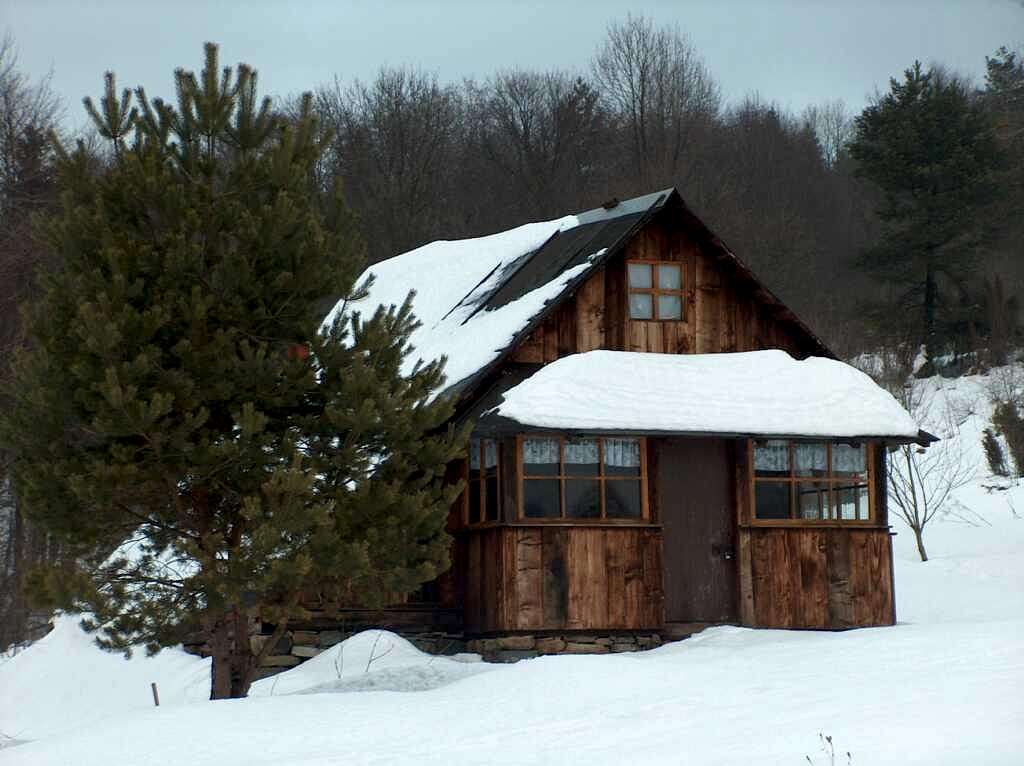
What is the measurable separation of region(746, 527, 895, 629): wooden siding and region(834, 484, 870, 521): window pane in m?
0.26

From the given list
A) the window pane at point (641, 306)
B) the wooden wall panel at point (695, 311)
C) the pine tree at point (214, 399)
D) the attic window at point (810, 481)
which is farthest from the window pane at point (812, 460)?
the pine tree at point (214, 399)

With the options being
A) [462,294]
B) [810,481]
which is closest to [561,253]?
[462,294]

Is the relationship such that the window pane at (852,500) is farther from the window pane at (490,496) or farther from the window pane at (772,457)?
the window pane at (490,496)

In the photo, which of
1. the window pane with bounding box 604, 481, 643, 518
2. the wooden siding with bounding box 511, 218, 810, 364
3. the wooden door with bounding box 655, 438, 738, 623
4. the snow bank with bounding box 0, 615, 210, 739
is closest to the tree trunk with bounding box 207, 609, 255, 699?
the snow bank with bounding box 0, 615, 210, 739

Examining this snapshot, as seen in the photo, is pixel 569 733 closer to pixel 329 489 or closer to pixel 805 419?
pixel 329 489

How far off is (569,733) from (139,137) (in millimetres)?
6114

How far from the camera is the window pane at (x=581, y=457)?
1557cm

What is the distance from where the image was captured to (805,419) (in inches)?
633

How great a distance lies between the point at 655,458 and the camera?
16.0 metres

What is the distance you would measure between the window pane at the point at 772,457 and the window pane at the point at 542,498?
8.20ft

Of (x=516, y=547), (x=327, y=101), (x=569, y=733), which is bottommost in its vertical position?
(x=569, y=733)

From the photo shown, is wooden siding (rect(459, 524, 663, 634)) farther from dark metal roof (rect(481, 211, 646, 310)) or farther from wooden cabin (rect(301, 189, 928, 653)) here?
dark metal roof (rect(481, 211, 646, 310))

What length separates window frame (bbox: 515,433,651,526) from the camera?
50.4 ft

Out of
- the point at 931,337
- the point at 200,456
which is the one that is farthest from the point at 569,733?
the point at 931,337
